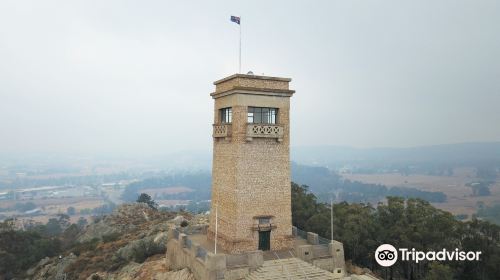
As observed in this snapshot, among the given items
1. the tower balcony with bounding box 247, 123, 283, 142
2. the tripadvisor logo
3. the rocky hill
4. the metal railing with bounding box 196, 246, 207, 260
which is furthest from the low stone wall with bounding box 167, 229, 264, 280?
the tripadvisor logo

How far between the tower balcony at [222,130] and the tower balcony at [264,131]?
133cm

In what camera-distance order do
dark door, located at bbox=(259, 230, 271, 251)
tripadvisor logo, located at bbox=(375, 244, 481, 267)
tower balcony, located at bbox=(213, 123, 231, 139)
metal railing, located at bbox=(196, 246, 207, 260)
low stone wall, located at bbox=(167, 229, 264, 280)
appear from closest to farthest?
low stone wall, located at bbox=(167, 229, 264, 280) → metal railing, located at bbox=(196, 246, 207, 260) → dark door, located at bbox=(259, 230, 271, 251) → tower balcony, located at bbox=(213, 123, 231, 139) → tripadvisor logo, located at bbox=(375, 244, 481, 267)

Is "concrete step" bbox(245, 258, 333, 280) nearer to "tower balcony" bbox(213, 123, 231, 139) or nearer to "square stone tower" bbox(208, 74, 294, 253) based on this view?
"square stone tower" bbox(208, 74, 294, 253)

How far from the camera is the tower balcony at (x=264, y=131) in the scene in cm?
1986

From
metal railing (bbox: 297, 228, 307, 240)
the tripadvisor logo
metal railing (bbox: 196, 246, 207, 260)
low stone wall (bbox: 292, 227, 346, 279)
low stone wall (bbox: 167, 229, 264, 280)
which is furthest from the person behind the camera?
the tripadvisor logo

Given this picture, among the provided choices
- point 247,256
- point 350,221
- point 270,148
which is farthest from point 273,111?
point 350,221

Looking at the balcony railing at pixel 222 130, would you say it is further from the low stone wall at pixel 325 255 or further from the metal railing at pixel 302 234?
the metal railing at pixel 302 234

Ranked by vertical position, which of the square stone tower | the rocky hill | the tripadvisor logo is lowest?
the rocky hill

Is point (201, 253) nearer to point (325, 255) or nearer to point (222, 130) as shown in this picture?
point (325, 255)

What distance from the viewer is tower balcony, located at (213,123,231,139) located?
20.6 m

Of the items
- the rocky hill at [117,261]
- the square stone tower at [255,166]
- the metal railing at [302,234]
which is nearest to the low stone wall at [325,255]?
the square stone tower at [255,166]

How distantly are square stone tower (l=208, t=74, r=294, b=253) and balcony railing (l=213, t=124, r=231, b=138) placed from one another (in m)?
0.05

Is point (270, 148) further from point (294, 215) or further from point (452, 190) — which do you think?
point (452, 190)

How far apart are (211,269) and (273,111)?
891 cm
